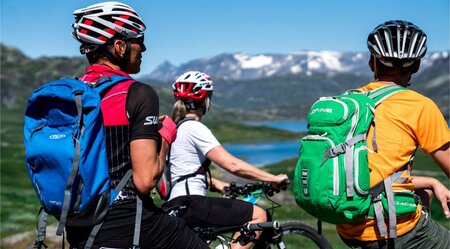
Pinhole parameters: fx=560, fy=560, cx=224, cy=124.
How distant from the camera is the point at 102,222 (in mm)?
4844

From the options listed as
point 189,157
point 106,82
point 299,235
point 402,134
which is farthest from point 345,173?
point 299,235

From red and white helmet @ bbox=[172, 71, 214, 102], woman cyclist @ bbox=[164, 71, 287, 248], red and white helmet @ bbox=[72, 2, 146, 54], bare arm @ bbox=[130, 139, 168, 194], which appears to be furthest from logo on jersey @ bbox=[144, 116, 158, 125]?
red and white helmet @ bbox=[172, 71, 214, 102]

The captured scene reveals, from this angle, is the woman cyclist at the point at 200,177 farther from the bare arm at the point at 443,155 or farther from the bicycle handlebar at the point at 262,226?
the bare arm at the point at 443,155

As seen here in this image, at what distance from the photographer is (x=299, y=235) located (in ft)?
29.6

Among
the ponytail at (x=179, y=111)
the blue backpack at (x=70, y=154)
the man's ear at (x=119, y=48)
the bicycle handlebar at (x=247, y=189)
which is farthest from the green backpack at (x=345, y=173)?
the bicycle handlebar at (x=247, y=189)

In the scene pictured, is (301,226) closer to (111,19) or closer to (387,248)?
(387,248)

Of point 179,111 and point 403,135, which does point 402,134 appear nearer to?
point 403,135

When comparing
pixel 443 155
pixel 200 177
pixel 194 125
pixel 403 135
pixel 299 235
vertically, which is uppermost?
pixel 403 135

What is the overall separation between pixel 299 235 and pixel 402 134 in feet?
14.7

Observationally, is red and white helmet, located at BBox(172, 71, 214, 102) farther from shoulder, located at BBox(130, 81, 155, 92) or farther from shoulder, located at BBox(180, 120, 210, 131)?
shoulder, located at BBox(130, 81, 155, 92)

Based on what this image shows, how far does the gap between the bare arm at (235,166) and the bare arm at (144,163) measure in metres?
2.83

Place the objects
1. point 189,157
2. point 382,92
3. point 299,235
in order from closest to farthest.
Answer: point 382,92 < point 189,157 < point 299,235

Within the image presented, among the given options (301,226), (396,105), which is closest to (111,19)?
(396,105)

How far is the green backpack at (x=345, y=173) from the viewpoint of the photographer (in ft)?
15.6
